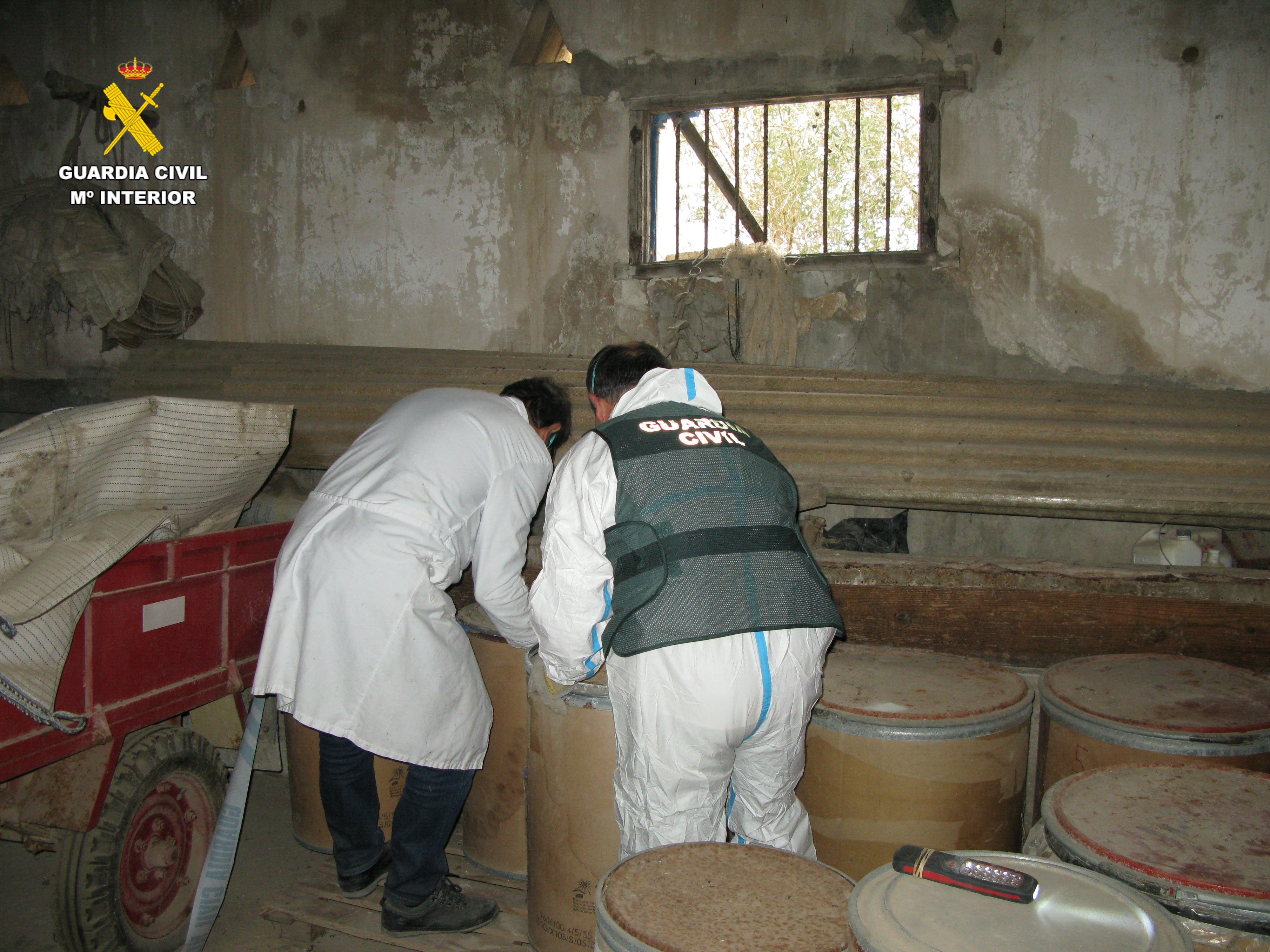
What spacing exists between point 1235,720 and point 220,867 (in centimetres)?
282

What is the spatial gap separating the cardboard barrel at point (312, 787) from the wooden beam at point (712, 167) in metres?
3.27

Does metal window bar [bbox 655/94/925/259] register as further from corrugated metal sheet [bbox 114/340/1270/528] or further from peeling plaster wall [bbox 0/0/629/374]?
corrugated metal sheet [bbox 114/340/1270/528]

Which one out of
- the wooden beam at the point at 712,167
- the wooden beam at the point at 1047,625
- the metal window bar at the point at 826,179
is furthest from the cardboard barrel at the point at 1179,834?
the wooden beam at the point at 712,167

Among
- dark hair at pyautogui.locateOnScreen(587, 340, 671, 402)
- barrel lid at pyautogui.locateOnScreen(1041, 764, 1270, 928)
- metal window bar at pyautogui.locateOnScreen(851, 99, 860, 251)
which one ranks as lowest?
barrel lid at pyautogui.locateOnScreen(1041, 764, 1270, 928)

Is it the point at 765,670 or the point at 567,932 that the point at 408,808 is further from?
the point at 765,670

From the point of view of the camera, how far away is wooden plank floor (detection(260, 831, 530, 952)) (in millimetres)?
2420

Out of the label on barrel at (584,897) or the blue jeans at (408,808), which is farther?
the blue jeans at (408,808)

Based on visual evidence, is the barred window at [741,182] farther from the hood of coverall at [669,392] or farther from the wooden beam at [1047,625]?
the hood of coverall at [669,392]

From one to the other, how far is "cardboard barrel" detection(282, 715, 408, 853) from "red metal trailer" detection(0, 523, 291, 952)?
245mm

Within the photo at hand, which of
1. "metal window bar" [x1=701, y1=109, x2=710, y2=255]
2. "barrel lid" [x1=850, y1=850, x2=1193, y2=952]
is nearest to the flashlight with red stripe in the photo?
"barrel lid" [x1=850, y1=850, x2=1193, y2=952]

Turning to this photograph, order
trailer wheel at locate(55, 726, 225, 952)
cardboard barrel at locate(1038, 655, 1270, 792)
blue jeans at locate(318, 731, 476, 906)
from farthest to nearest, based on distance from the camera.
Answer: blue jeans at locate(318, 731, 476, 906) → trailer wheel at locate(55, 726, 225, 952) → cardboard barrel at locate(1038, 655, 1270, 792)

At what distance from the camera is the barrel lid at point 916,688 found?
2002 millimetres

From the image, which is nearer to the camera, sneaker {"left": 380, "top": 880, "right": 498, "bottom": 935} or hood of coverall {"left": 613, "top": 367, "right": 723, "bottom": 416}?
hood of coverall {"left": 613, "top": 367, "right": 723, "bottom": 416}

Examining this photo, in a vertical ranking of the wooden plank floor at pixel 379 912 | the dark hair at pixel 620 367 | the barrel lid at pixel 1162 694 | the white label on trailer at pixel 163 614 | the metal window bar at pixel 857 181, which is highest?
the metal window bar at pixel 857 181
